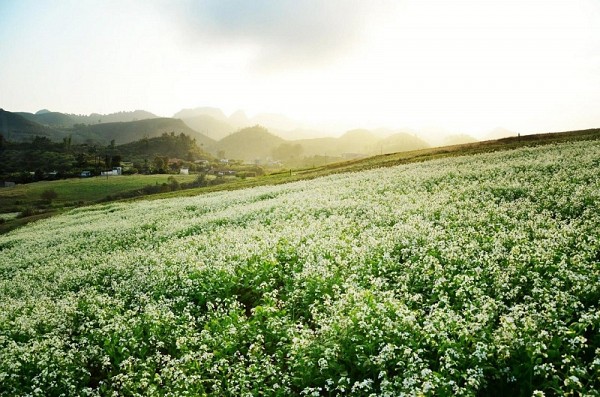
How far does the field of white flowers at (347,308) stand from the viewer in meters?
8.43

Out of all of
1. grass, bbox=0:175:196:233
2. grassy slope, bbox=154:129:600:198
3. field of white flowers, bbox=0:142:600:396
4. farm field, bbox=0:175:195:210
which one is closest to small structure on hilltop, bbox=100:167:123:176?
farm field, bbox=0:175:195:210

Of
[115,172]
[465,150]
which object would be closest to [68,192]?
[115,172]

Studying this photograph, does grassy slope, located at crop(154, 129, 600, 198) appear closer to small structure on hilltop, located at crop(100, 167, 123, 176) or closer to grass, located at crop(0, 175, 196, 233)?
grass, located at crop(0, 175, 196, 233)

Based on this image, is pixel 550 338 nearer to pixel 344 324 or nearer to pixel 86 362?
pixel 344 324

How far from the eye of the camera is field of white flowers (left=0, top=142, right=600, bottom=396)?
8430 mm

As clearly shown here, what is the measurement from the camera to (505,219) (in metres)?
18.1

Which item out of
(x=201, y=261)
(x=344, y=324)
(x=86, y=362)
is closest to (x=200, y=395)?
(x=344, y=324)

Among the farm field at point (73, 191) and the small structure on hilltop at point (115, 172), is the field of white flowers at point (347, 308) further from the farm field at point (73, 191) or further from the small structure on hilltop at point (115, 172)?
the small structure on hilltop at point (115, 172)

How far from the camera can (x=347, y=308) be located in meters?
11.2

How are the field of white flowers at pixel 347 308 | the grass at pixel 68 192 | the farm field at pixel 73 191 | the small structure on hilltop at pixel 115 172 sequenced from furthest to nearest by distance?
the small structure on hilltop at pixel 115 172
the farm field at pixel 73 191
the grass at pixel 68 192
the field of white flowers at pixel 347 308

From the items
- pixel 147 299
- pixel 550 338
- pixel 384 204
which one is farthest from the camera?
pixel 384 204

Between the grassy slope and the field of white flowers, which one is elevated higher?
the grassy slope

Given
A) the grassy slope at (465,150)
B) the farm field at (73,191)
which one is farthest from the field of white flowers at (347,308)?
the farm field at (73,191)

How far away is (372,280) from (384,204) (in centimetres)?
1455
